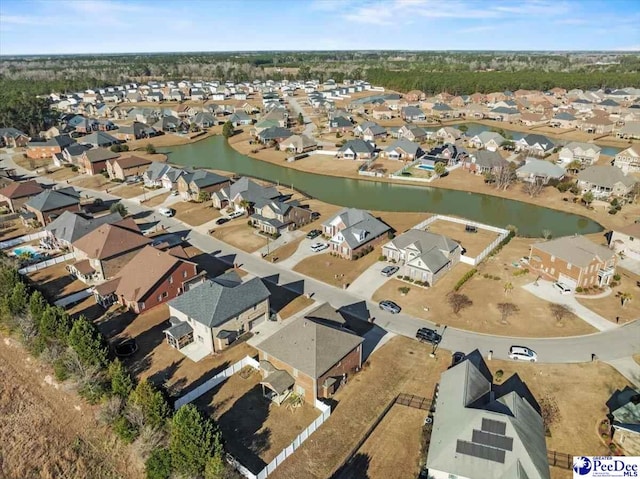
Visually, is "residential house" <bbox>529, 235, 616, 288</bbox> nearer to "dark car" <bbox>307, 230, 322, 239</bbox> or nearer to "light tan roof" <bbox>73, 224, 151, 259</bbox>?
"dark car" <bbox>307, 230, 322, 239</bbox>

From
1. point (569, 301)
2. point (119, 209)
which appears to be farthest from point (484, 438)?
point (119, 209)

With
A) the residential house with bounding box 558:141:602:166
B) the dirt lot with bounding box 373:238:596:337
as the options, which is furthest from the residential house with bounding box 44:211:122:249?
the residential house with bounding box 558:141:602:166

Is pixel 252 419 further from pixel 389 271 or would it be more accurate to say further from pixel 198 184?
pixel 198 184

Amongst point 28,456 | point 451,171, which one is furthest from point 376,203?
point 28,456

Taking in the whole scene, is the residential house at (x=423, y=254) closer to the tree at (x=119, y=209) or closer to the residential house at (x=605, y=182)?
the residential house at (x=605, y=182)

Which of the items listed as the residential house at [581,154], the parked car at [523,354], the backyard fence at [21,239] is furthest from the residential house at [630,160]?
the backyard fence at [21,239]

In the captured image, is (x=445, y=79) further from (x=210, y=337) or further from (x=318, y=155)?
(x=210, y=337)

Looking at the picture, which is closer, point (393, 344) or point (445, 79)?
point (393, 344)
